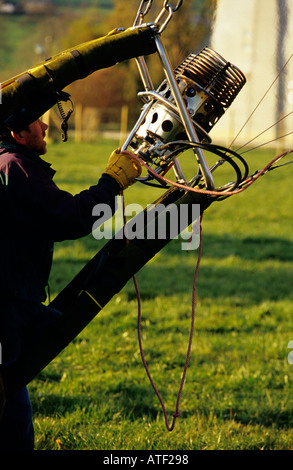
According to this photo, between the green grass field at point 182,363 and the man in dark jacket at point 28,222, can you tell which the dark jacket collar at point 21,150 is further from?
the green grass field at point 182,363

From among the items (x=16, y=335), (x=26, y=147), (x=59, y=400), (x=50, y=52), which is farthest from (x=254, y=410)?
(x=50, y=52)

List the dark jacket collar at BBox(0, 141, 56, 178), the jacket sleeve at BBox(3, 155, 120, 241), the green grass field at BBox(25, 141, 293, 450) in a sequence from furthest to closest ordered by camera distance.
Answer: the green grass field at BBox(25, 141, 293, 450)
the dark jacket collar at BBox(0, 141, 56, 178)
the jacket sleeve at BBox(3, 155, 120, 241)

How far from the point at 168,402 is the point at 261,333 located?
169 centimetres

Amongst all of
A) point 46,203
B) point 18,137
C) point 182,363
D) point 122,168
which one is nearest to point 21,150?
point 18,137

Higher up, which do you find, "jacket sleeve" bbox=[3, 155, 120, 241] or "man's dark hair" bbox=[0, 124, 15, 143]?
"man's dark hair" bbox=[0, 124, 15, 143]

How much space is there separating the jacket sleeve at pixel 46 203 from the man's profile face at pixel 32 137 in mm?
135

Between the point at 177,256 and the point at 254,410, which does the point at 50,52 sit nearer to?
the point at 177,256

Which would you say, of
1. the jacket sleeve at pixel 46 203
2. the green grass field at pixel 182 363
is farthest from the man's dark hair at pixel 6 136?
the green grass field at pixel 182 363

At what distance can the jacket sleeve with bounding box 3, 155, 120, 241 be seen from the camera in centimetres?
265

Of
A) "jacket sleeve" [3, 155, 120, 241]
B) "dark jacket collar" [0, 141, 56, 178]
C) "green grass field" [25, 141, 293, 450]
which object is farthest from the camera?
"green grass field" [25, 141, 293, 450]

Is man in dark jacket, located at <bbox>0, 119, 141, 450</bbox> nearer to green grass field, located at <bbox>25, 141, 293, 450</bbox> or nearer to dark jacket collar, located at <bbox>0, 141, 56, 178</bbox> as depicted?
dark jacket collar, located at <bbox>0, 141, 56, 178</bbox>

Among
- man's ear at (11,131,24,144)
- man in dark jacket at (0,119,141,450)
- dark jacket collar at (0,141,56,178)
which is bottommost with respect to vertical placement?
man in dark jacket at (0,119,141,450)

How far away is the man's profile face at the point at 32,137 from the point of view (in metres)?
2.83

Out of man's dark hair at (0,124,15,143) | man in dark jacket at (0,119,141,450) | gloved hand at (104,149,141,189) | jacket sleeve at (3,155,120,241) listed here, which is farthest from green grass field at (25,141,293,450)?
man's dark hair at (0,124,15,143)
